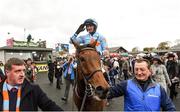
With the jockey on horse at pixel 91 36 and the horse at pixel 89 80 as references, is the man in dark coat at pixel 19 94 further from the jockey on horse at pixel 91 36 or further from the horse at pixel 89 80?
the jockey on horse at pixel 91 36

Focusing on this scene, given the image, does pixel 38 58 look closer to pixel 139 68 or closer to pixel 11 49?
pixel 11 49

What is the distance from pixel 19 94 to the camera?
146 inches

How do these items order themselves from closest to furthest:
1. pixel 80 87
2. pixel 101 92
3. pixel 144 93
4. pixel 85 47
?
pixel 144 93 → pixel 101 92 → pixel 85 47 → pixel 80 87

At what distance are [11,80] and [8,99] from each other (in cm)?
22

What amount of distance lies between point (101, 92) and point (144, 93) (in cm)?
90

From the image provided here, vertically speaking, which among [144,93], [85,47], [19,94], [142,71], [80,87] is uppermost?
[85,47]

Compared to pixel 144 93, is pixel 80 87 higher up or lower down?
lower down

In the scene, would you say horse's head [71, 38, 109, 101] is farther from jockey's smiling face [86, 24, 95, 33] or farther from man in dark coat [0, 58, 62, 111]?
man in dark coat [0, 58, 62, 111]

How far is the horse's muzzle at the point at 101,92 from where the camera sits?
500 cm

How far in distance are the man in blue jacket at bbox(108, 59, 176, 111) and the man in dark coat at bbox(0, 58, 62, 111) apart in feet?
3.83

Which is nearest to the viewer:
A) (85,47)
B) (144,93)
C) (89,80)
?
(144,93)

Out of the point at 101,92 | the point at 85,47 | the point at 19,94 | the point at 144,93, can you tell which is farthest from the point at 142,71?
the point at 85,47

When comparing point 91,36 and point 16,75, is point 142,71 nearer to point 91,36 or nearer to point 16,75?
point 16,75

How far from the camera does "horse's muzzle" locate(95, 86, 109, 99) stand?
500 cm
